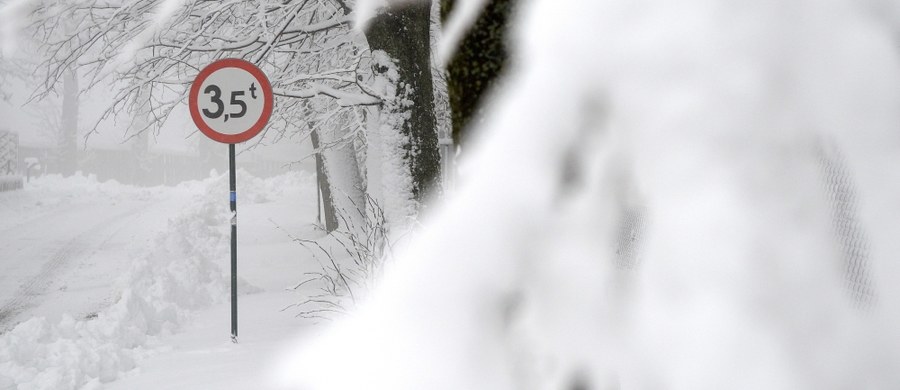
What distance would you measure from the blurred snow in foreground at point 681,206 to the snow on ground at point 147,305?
333 centimetres

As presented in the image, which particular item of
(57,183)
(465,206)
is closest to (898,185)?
(465,206)

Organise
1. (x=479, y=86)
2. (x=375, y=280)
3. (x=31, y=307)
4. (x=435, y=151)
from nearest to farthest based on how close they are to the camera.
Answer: (x=479, y=86), (x=375, y=280), (x=435, y=151), (x=31, y=307)

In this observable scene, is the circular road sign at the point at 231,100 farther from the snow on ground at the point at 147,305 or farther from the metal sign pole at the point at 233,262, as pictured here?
the snow on ground at the point at 147,305

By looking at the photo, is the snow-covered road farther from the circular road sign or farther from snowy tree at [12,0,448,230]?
the circular road sign

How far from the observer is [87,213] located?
19016mm

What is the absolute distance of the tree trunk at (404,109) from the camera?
19.7ft

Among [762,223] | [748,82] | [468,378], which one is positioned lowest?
[468,378]

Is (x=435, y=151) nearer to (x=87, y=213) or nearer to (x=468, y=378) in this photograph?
(x=468, y=378)

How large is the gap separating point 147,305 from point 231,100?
1.79 metres

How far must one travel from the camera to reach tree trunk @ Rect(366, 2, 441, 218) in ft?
19.7

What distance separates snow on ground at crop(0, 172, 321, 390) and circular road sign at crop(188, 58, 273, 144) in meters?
1.53

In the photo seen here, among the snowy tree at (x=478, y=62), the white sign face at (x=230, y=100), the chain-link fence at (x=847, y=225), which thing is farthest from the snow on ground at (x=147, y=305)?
the chain-link fence at (x=847, y=225)

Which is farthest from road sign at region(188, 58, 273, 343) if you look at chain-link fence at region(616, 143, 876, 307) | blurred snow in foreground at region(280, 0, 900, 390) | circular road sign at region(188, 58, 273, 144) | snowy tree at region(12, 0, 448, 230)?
chain-link fence at region(616, 143, 876, 307)

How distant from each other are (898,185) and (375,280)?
14.1 feet
